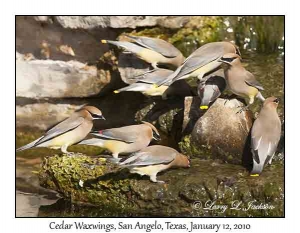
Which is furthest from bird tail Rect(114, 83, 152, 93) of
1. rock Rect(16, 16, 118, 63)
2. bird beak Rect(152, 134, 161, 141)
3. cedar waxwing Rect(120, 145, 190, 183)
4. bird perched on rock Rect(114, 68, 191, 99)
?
rock Rect(16, 16, 118, 63)

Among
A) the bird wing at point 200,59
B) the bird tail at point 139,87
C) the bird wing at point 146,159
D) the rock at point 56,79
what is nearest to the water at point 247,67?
the rock at point 56,79

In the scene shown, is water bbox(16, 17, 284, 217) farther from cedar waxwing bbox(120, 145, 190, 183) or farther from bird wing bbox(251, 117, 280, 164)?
cedar waxwing bbox(120, 145, 190, 183)

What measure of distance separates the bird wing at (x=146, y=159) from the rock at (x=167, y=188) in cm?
23

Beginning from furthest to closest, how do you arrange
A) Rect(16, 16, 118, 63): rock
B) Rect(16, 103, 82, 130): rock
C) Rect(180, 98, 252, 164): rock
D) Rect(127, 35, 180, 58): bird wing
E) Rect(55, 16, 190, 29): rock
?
1. Rect(16, 103, 82, 130): rock
2. Rect(16, 16, 118, 63): rock
3. Rect(55, 16, 190, 29): rock
4. Rect(127, 35, 180, 58): bird wing
5. Rect(180, 98, 252, 164): rock

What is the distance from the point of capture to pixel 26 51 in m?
10.9

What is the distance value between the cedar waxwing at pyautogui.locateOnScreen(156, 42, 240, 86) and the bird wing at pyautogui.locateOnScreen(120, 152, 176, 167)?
1.11 meters

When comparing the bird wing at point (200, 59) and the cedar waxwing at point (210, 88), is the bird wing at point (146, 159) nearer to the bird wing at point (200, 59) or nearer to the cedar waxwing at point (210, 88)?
the cedar waxwing at point (210, 88)

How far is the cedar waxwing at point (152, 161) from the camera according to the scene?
7797 millimetres

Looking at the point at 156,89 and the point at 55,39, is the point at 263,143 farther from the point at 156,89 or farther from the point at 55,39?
the point at 55,39

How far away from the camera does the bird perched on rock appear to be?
9.09 metres

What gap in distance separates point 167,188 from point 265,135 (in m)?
1.11

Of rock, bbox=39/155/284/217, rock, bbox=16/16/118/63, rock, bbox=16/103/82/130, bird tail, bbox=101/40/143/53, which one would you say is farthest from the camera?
rock, bbox=16/103/82/130
